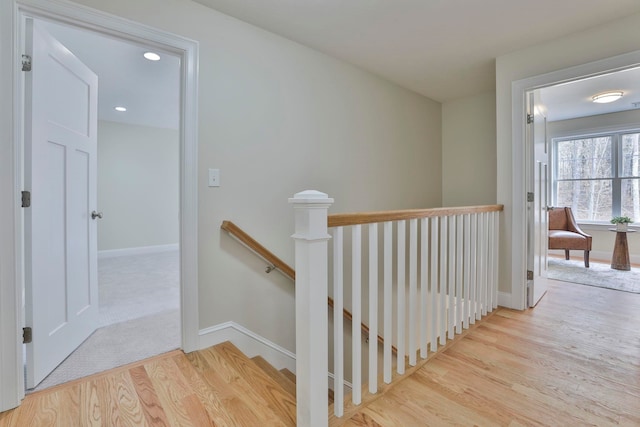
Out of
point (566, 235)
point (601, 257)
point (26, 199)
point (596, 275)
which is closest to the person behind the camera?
point (26, 199)

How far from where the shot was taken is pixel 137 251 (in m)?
5.34

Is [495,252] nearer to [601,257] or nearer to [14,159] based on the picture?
[14,159]

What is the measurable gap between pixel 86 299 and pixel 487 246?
3041mm

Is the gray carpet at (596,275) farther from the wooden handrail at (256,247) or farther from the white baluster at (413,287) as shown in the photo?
the wooden handrail at (256,247)

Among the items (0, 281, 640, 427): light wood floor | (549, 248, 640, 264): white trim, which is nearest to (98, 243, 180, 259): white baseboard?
(0, 281, 640, 427): light wood floor

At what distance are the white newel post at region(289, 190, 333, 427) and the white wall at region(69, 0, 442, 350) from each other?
0.96m

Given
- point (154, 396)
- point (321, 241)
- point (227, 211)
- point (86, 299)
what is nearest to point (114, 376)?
point (154, 396)

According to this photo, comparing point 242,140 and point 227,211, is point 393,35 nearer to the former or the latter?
point 242,140

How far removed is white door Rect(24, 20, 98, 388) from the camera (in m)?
1.55

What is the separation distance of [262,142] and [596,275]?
4.34 metres

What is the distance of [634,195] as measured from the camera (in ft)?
15.3

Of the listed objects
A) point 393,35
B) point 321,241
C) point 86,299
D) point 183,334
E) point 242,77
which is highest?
point 393,35

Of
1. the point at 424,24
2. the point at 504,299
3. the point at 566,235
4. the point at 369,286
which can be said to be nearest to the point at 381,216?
the point at 369,286

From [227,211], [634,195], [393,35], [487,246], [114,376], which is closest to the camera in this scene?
[114,376]
